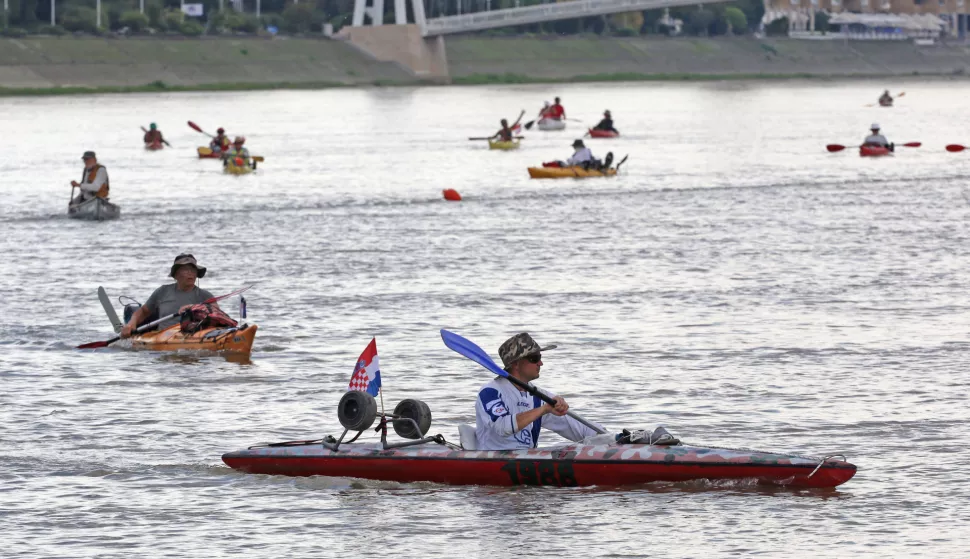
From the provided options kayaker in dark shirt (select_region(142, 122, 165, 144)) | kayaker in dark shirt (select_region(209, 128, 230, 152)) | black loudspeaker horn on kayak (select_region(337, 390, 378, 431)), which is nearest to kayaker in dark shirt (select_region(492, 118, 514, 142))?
kayaker in dark shirt (select_region(209, 128, 230, 152))

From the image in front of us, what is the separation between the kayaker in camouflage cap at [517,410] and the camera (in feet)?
40.0

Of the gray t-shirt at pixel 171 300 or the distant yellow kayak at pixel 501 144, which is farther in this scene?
the distant yellow kayak at pixel 501 144

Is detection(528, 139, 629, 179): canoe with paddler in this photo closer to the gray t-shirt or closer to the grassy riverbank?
the gray t-shirt

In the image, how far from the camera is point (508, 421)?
1267cm

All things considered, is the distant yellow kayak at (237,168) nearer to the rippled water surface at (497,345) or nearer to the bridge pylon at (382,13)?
the rippled water surface at (497,345)

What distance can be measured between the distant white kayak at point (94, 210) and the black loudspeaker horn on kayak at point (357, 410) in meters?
22.6

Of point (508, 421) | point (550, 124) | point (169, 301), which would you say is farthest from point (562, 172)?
point (508, 421)

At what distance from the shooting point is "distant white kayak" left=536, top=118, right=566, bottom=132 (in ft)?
245

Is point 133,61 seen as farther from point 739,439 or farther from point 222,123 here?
point 739,439

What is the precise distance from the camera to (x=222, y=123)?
80812mm

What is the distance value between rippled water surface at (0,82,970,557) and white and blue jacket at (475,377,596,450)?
0.41 m

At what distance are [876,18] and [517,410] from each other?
A: 177 m

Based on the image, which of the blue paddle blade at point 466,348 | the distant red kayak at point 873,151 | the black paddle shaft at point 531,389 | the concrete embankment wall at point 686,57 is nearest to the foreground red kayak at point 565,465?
the blue paddle blade at point 466,348

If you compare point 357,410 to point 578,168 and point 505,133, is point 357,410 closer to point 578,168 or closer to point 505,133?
point 578,168
